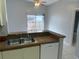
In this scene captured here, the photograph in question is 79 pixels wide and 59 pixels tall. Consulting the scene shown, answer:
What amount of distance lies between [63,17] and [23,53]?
403 centimetres

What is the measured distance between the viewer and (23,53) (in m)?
2.13

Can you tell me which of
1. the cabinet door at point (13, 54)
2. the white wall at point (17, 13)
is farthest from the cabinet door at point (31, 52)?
the white wall at point (17, 13)

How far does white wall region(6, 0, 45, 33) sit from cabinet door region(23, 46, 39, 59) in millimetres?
4489

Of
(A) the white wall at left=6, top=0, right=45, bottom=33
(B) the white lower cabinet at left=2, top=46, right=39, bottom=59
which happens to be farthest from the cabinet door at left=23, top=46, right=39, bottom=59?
(A) the white wall at left=6, top=0, right=45, bottom=33

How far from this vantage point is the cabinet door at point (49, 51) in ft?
7.61

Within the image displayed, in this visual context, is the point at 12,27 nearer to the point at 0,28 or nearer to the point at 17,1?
the point at 17,1

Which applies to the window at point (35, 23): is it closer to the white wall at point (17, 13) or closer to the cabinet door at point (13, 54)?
the white wall at point (17, 13)

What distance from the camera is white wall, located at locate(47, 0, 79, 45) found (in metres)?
4.89

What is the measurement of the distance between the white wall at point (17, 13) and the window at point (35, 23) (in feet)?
1.20

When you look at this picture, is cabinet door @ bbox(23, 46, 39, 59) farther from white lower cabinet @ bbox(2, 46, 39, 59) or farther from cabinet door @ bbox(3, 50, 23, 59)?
cabinet door @ bbox(3, 50, 23, 59)

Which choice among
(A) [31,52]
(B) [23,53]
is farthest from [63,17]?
(B) [23,53]

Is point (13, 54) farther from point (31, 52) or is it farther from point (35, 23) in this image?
point (35, 23)

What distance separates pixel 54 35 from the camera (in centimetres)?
263

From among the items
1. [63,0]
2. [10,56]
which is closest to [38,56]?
[10,56]
